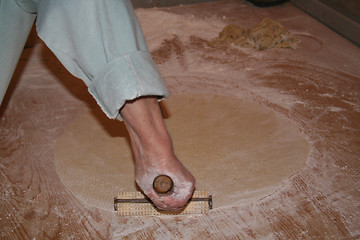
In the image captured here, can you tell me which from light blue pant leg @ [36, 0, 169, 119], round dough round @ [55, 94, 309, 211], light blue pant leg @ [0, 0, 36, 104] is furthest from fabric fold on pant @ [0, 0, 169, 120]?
round dough round @ [55, 94, 309, 211]

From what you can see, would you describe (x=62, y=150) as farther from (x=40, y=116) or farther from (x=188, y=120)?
(x=188, y=120)

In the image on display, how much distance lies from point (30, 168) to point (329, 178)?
3.96 ft

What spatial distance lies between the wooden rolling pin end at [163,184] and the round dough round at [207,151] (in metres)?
0.32

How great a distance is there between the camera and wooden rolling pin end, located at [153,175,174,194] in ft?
3.25

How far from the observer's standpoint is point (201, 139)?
1.50 m

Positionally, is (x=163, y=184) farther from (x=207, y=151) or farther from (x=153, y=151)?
(x=207, y=151)

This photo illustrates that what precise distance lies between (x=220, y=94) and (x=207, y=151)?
1.57 ft

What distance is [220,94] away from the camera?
1.83m

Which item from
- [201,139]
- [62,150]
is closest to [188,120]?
[201,139]

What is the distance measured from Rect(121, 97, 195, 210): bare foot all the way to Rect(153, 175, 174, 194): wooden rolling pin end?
2 centimetres

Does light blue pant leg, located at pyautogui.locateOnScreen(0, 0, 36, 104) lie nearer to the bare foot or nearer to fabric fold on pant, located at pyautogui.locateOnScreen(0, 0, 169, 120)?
fabric fold on pant, located at pyautogui.locateOnScreen(0, 0, 169, 120)

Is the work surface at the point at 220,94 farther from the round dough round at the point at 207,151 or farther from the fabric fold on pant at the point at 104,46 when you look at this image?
the fabric fold on pant at the point at 104,46

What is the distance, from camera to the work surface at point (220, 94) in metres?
1.19

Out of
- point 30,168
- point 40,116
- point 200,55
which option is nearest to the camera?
point 30,168
